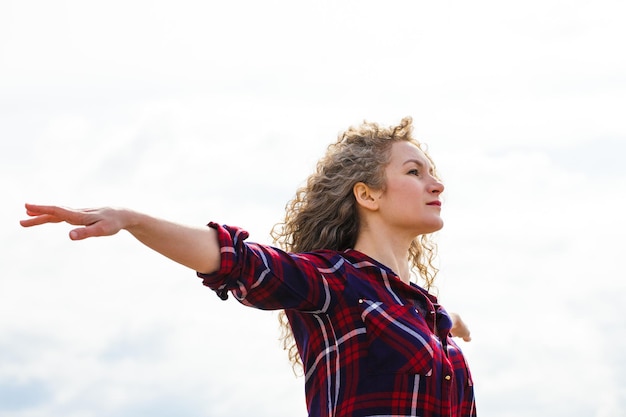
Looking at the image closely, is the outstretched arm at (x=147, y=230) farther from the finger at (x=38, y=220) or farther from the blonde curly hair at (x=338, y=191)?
the blonde curly hair at (x=338, y=191)

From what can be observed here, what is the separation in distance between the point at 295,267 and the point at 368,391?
785 mm

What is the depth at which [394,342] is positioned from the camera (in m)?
6.14

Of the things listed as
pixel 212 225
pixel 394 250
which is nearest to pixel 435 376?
pixel 394 250

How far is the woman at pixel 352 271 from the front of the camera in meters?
5.55

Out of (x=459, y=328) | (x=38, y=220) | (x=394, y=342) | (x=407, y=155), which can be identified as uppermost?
(x=407, y=155)

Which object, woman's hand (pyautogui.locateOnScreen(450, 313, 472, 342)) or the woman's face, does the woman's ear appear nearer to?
the woman's face

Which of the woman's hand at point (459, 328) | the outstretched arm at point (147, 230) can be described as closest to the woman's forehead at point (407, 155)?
the woman's hand at point (459, 328)

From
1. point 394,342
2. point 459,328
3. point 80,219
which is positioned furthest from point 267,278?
point 459,328

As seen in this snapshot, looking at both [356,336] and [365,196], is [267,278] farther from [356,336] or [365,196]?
[365,196]

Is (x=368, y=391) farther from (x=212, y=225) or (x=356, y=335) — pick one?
(x=212, y=225)

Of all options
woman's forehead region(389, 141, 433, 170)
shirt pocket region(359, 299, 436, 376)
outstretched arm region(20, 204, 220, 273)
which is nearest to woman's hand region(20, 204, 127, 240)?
outstretched arm region(20, 204, 220, 273)

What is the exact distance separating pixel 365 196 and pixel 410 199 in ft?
0.94

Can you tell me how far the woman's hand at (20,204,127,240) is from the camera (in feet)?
16.3

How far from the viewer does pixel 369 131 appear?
23.2ft
